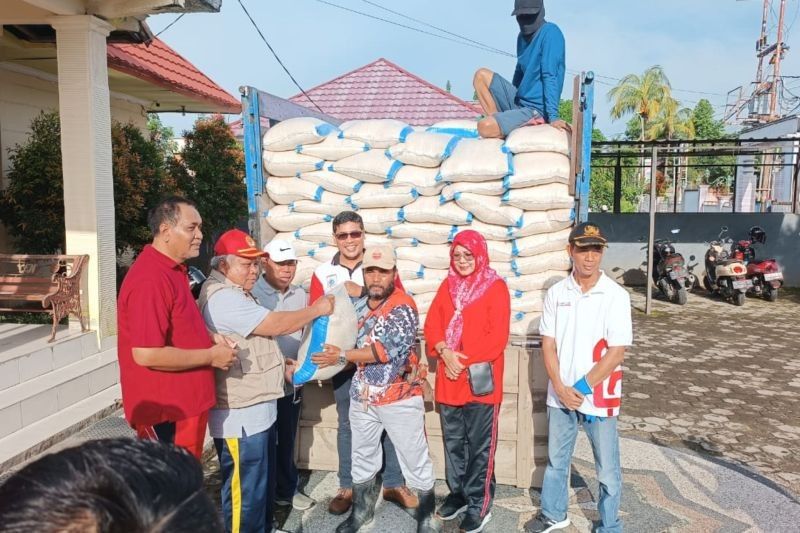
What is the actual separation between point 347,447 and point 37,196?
4.84 m

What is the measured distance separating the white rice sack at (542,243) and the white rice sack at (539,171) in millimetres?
297

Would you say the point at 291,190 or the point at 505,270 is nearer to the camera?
the point at 505,270

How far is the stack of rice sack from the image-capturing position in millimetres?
3463

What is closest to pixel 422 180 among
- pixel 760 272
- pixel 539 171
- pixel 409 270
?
pixel 409 270

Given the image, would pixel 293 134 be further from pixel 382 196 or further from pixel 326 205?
pixel 382 196

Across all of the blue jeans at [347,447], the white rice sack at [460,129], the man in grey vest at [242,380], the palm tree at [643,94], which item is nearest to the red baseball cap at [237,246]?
the man in grey vest at [242,380]

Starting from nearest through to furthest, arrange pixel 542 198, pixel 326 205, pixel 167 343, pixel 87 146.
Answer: pixel 167 343 → pixel 542 198 → pixel 326 205 → pixel 87 146

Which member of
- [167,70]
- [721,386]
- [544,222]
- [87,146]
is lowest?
[721,386]

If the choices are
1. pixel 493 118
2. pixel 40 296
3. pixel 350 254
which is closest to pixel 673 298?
pixel 493 118

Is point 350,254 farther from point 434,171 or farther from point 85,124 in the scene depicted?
point 85,124

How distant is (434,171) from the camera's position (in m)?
3.67

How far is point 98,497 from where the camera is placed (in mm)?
577

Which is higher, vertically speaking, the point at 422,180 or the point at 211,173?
the point at 211,173

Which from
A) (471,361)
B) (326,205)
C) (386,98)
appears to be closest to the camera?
(471,361)
